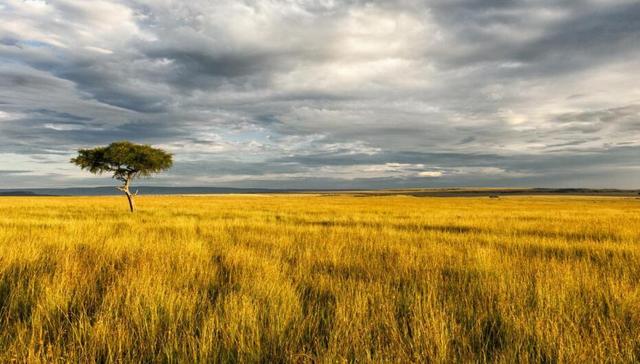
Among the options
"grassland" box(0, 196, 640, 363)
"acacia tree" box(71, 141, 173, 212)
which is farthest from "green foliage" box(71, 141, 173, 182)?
"grassland" box(0, 196, 640, 363)

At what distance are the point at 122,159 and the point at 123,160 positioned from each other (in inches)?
5.3

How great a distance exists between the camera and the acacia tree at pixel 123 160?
37.1m

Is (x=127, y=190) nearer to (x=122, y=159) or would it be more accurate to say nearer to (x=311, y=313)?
(x=122, y=159)

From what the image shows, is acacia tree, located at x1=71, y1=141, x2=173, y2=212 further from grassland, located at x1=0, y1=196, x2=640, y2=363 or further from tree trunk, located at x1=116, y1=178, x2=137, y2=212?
grassland, located at x1=0, y1=196, x2=640, y2=363

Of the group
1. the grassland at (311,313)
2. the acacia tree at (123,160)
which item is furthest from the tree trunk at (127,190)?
the grassland at (311,313)

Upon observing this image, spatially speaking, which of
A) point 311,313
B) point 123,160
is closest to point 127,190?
point 123,160

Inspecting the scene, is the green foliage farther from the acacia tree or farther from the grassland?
the grassland

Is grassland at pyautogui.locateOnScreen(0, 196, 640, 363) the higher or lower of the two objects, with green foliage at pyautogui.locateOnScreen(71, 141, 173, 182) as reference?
lower

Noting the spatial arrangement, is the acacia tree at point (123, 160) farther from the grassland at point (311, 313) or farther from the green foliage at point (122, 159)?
the grassland at point (311, 313)

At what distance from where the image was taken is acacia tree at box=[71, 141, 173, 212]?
3709 centimetres

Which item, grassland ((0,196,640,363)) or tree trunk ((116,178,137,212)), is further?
tree trunk ((116,178,137,212))

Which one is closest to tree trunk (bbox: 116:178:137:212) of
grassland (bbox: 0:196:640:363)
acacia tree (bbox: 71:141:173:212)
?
acacia tree (bbox: 71:141:173:212)

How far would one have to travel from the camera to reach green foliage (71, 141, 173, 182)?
122ft

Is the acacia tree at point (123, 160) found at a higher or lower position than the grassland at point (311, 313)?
higher
